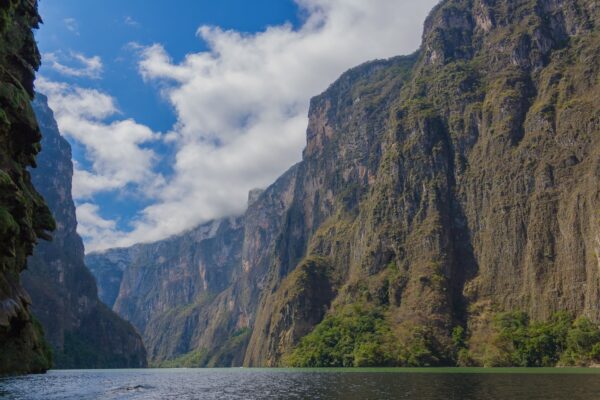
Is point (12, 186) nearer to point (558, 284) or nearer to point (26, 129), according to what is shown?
point (26, 129)

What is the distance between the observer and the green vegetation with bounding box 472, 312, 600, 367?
155m

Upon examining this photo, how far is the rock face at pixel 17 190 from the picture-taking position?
53.6 metres

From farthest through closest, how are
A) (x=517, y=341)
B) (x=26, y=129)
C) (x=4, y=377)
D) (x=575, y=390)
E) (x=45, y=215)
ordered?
(x=517, y=341) < (x=4, y=377) < (x=45, y=215) < (x=26, y=129) < (x=575, y=390)

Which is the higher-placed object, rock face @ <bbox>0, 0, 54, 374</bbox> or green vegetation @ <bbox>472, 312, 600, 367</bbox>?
rock face @ <bbox>0, 0, 54, 374</bbox>

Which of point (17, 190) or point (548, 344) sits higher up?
point (17, 190)

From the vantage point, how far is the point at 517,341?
178 meters

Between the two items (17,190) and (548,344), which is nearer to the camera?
(17,190)

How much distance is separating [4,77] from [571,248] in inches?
7275

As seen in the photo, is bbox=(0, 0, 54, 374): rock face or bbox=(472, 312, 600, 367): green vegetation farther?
bbox=(472, 312, 600, 367): green vegetation

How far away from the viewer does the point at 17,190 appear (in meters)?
55.6

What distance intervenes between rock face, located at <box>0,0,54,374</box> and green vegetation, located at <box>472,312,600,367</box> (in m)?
133

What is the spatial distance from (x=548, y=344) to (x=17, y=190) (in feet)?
512

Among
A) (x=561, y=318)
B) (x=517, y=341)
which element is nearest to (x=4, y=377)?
(x=517, y=341)

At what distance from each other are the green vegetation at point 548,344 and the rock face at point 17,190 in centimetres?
13287
